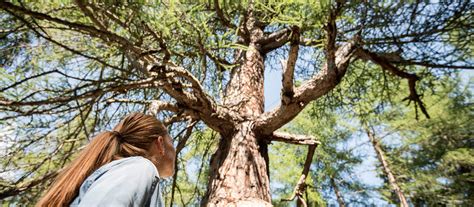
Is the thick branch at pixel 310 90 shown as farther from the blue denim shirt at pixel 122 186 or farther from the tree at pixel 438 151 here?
the tree at pixel 438 151

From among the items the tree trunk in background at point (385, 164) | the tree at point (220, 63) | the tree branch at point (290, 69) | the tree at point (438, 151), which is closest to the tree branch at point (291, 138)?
the tree at point (220, 63)

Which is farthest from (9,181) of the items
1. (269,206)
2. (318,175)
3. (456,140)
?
(456,140)

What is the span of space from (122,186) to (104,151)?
0.27 m

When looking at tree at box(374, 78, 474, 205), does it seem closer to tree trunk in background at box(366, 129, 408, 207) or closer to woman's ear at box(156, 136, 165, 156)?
tree trunk in background at box(366, 129, 408, 207)

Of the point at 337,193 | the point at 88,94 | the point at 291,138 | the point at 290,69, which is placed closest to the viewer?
the point at 88,94

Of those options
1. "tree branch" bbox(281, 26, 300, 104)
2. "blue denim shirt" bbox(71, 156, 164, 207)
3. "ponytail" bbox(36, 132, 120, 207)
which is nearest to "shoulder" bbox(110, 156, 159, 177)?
"blue denim shirt" bbox(71, 156, 164, 207)

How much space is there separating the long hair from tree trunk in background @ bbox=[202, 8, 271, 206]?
1044 mm

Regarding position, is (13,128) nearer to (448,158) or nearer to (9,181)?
(9,181)

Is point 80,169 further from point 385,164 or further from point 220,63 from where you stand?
point 385,164

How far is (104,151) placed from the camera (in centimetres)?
115

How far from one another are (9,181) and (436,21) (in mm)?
3457

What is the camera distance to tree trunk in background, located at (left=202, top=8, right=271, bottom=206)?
2.28 meters

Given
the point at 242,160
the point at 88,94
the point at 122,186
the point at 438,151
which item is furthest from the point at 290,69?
the point at 438,151

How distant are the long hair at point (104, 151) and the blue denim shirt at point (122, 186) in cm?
5
